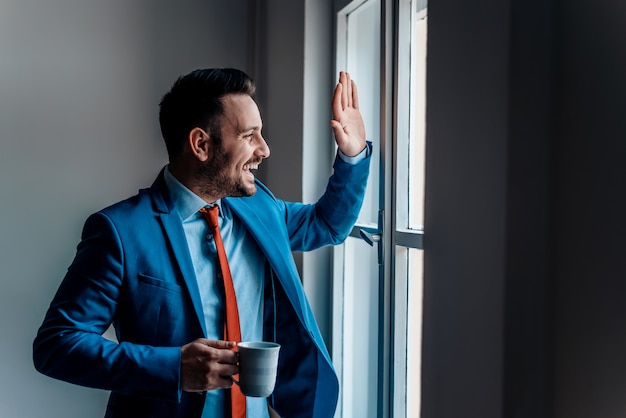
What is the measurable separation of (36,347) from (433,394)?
0.78 meters

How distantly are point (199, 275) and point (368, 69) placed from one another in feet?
2.68

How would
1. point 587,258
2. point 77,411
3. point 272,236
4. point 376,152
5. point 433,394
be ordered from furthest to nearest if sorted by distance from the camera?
1. point 77,411
2. point 376,152
3. point 272,236
4. point 433,394
5. point 587,258

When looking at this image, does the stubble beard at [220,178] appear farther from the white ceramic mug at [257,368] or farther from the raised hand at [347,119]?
the white ceramic mug at [257,368]

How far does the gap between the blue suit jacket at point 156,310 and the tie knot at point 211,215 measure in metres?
0.06

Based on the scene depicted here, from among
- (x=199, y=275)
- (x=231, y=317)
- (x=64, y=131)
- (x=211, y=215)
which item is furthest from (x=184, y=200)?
(x=64, y=131)

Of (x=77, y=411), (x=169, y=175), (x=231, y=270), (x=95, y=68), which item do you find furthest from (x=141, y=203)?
(x=77, y=411)

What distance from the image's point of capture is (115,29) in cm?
221

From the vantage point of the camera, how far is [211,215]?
144 cm

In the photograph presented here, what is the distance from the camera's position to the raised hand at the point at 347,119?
1.51m

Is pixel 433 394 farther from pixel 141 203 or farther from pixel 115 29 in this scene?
pixel 115 29

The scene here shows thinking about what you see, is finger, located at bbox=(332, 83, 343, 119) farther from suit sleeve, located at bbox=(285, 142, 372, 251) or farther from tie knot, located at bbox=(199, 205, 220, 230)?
tie knot, located at bbox=(199, 205, 220, 230)

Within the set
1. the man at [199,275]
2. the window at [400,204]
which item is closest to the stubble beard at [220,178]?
the man at [199,275]

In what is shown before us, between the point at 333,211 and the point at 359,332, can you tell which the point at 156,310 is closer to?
the point at 333,211

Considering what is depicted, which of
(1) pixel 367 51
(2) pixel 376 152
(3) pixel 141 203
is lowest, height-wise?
(3) pixel 141 203
